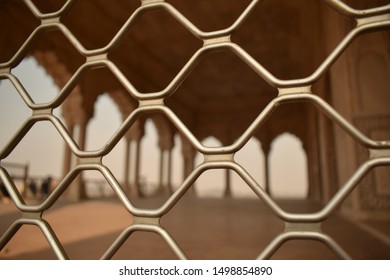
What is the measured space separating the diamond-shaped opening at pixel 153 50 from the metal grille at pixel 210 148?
5.34 metres

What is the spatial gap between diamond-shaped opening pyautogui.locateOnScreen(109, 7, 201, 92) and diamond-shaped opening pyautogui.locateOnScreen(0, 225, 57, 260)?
459cm

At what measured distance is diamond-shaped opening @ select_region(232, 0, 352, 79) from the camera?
4.95m

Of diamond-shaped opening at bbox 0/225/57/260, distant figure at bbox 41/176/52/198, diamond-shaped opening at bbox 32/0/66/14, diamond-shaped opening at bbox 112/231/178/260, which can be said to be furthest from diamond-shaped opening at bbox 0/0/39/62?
diamond-shaped opening at bbox 112/231/178/260

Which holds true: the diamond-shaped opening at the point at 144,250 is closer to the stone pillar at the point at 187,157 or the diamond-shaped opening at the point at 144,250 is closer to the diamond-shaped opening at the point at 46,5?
the diamond-shaped opening at the point at 46,5

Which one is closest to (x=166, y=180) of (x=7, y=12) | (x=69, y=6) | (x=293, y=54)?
(x=293, y=54)

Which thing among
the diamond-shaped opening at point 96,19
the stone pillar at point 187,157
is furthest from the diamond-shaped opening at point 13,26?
the stone pillar at point 187,157

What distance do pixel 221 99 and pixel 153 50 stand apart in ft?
13.3

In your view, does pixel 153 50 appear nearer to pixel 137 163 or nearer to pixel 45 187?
pixel 137 163

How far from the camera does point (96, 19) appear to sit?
5816mm

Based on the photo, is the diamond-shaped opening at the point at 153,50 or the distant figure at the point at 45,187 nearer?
the diamond-shaped opening at the point at 153,50

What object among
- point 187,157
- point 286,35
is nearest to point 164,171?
point 187,157

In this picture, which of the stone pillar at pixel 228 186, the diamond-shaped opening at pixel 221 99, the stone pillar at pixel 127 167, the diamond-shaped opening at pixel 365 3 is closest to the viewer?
the diamond-shaped opening at pixel 365 3

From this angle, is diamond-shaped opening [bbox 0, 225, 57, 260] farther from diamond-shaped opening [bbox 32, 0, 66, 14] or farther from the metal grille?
diamond-shaped opening [bbox 32, 0, 66, 14]

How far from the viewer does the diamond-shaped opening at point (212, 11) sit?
214 inches
